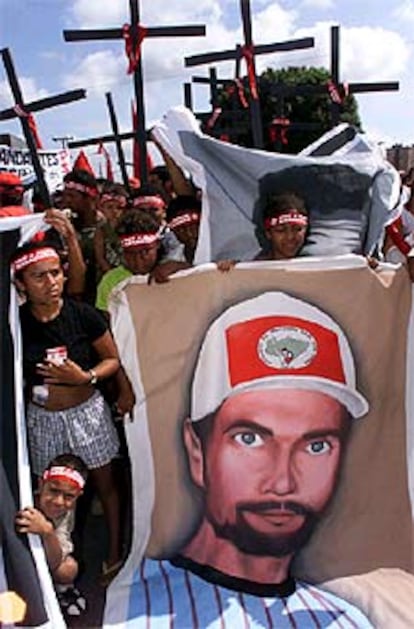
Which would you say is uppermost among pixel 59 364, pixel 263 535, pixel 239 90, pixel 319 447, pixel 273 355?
pixel 239 90

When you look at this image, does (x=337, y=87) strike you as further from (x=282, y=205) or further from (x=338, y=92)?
(x=282, y=205)

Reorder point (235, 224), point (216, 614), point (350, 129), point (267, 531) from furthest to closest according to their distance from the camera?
point (350, 129)
point (235, 224)
point (267, 531)
point (216, 614)

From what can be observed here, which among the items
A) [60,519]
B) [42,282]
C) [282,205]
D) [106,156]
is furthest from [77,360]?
[106,156]

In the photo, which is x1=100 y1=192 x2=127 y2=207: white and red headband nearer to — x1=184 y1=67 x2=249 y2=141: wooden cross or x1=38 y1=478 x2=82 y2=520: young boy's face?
x1=38 y1=478 x2=82 y2=520: young boy's face

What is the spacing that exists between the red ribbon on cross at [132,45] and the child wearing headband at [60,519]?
413 centimetres

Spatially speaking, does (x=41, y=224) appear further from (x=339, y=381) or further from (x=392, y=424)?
(x=392, y=424)

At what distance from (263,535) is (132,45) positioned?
14.4 feet

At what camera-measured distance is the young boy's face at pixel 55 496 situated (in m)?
3.44

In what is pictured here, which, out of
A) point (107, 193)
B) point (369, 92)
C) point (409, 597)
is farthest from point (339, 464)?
point (369, 92)

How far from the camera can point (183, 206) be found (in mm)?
4496

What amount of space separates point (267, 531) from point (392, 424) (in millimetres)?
715

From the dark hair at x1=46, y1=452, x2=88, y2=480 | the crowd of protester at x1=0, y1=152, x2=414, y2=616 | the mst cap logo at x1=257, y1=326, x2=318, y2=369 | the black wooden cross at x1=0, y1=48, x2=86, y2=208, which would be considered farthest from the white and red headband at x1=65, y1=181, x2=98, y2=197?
the dark hair at x1=46, y1=452, x2=88, y2=480

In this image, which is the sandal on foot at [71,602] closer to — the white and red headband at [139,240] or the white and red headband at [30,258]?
the white and red headband at [30,258]

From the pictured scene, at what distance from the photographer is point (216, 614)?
349 centimetres
